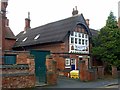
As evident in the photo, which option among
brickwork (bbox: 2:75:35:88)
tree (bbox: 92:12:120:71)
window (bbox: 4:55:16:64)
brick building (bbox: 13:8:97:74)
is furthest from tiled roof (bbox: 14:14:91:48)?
brickwork (bbox: 2:75:35:88)

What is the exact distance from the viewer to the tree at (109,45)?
2711 centimetres

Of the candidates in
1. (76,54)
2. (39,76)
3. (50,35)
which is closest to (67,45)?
(76,54)

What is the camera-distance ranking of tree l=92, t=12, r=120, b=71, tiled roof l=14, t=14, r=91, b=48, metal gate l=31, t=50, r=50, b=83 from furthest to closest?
tiled roof l=14, t=14, r=91, b=48 < tree l=92, t=12, r=120, b=71 < metal gate l=31, t=50, r=50, b=83

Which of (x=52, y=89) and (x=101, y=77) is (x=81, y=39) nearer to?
(x=101, y=77)

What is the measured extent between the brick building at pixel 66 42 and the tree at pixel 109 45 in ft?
7.42

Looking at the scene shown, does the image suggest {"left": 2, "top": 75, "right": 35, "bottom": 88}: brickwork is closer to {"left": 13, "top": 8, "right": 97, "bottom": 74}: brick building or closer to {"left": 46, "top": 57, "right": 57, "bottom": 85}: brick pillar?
{"left": 46, "top": 57, "right": 57, "bottom": 85}: brick pillar

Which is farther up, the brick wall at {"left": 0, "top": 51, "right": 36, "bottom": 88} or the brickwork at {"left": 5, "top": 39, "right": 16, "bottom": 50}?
the brickwork at {"left": 5, "top": 39, "right": 16, "bottom": 50}

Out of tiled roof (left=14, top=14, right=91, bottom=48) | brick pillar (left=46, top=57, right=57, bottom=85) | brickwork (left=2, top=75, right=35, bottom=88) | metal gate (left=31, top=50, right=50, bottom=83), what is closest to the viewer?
brickwork (left=2, top=75, right=35, bottom=88)

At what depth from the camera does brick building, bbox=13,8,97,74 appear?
2717cm

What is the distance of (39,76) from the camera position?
59.7 ft

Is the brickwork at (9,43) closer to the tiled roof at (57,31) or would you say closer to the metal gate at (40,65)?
the tiled roof at (57,31)

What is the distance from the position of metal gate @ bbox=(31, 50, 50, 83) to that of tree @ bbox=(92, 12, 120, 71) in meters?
10.5

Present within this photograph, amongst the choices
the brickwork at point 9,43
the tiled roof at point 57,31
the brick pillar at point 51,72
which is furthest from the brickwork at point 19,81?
the brickwork at point 9,43

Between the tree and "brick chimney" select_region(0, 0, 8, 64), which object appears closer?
"brick chimney" select_region(0, 0, 8, 64)
